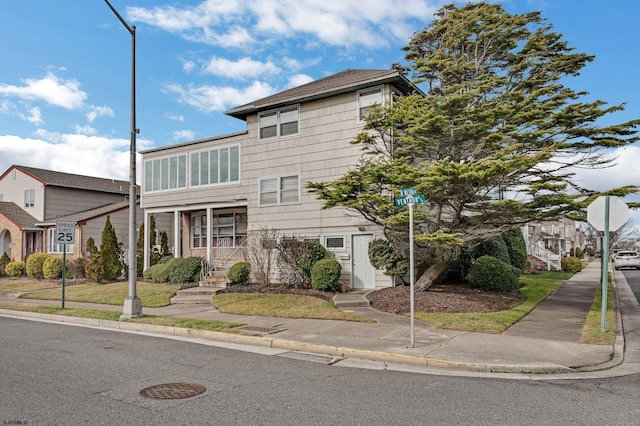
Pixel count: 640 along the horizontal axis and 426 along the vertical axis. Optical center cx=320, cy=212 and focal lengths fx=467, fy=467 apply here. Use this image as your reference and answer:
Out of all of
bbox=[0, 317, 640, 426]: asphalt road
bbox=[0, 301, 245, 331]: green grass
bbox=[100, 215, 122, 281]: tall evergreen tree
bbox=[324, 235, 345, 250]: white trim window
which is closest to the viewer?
bbox=[0, 317, 640, 426]: asphalt road

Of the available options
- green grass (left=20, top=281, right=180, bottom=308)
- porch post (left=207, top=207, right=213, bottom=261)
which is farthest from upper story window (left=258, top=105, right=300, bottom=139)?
green grass (left=20, top=281, right=180, bottom=308)

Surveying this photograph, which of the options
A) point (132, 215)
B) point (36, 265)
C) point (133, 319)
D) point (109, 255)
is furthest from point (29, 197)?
point (133, 319)

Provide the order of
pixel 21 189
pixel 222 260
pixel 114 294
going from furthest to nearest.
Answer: pixel 21 189 < pixel 222 260 < pixel 114 294

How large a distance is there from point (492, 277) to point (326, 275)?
5.78 m

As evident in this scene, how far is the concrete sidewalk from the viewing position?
7621 mm

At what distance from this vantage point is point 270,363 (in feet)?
26.3

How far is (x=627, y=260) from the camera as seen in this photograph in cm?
3978

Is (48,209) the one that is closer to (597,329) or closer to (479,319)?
(479,319)

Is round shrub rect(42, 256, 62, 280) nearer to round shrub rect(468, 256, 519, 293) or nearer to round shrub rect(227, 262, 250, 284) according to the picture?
round shrub rect(227, 262, 250, 284)

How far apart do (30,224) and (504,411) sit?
34224 millimetres

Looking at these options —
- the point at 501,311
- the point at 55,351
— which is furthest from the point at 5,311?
the point at 501,311

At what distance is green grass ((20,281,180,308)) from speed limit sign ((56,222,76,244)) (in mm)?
2916

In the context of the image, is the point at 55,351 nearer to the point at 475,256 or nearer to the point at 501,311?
the point at 501,311

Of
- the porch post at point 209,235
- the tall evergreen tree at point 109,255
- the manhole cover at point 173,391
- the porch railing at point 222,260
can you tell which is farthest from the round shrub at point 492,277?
the tall evergreen tree at point 109,255
